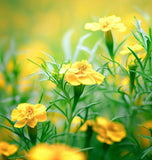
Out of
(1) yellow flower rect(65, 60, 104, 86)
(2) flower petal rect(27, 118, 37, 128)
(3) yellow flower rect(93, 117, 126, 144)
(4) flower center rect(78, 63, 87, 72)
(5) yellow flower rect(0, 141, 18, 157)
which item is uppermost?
(4) flower center rect(78, 63, 87, 72)

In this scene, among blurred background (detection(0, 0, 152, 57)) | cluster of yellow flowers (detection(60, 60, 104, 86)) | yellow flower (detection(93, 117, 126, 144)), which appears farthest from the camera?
blurred background (detection(0, 0, 152, 57))

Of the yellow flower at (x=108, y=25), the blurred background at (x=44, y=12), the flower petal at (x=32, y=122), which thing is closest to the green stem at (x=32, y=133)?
the flower petal at (x=32, y=122)

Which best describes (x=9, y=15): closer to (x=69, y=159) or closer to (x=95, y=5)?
(x=95, y=5)

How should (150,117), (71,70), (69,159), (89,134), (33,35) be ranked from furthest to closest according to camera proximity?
(33,35)
(150,117)
(89,134)
(71,70)
(69,159)

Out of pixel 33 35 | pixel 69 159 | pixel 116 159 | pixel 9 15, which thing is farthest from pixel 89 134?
pixel 9 15

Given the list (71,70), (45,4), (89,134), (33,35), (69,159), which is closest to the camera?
(69,159)

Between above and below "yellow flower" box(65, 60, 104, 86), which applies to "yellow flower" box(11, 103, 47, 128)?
below

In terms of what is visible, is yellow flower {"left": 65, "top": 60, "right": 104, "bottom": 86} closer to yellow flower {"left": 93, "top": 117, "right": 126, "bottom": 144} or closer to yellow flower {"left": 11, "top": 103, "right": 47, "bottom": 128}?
yellow flower {"left": 11, "top": 103, "right": 47, "bottom": 128}

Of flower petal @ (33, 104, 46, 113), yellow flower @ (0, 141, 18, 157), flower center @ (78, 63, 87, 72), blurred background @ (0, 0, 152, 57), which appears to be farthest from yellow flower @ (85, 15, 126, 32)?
blurred background @ (0, 0, 152, 57)

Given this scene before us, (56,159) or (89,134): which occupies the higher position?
(56,159)
